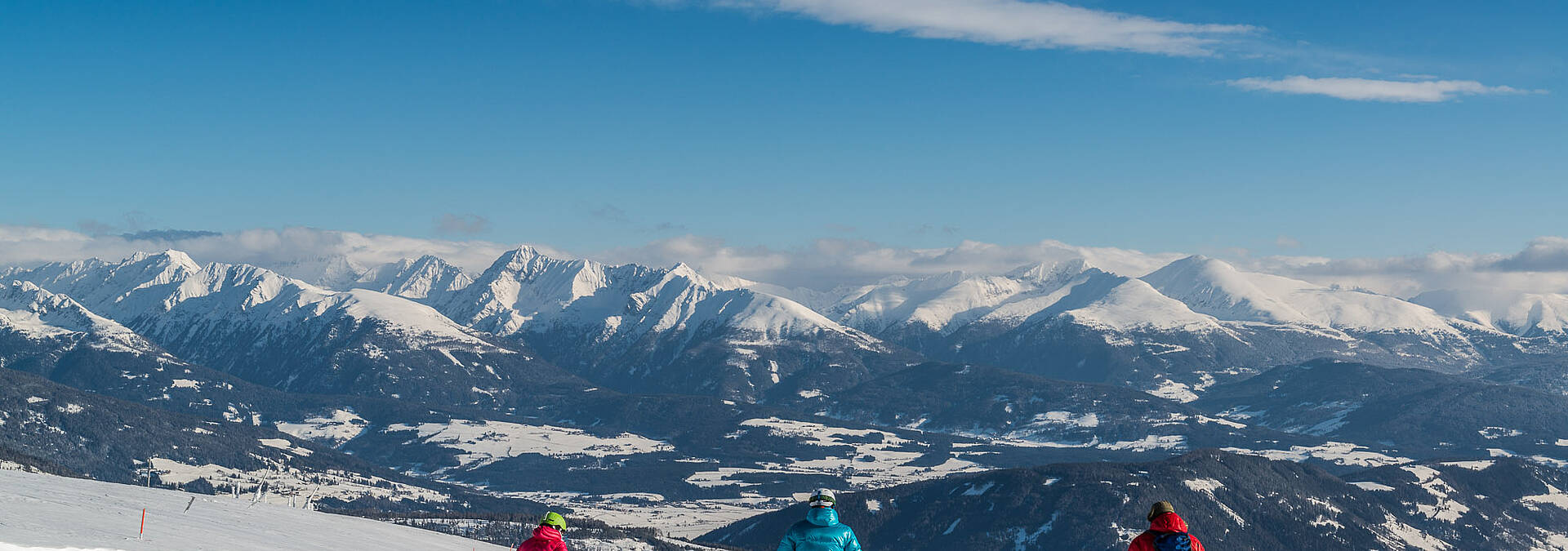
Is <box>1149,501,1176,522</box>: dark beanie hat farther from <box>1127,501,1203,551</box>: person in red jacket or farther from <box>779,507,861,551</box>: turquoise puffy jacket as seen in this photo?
<box>779,507,861,551</box>: turquoise puffy jacket

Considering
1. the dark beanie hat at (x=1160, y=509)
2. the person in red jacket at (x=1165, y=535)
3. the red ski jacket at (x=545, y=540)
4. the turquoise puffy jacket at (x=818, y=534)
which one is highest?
the dark beanie hat at (x=1160, y=509)

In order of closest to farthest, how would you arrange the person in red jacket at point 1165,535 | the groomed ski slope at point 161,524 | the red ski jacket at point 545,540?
the person in red jacket at point 1165,535, the red ski jacket at point 545,540, the groomed ski slope at point 161,524

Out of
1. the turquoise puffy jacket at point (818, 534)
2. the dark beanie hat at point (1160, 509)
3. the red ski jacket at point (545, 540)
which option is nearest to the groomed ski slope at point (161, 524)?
the red ski jacket at point (545, 540)

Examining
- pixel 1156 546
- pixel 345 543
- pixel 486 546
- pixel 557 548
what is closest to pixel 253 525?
pixel 345 543

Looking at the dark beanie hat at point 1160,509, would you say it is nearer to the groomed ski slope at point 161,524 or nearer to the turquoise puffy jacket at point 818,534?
the turquoise puffy jacket at point 818,534

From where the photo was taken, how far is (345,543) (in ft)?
279

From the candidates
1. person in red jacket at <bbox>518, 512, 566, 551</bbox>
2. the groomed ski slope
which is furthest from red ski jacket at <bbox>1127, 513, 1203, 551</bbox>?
the groomed ski slope

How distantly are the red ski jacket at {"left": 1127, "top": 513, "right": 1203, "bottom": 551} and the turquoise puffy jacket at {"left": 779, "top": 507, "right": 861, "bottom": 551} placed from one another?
25.0 feet

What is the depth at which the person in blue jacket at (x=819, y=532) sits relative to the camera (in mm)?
36969

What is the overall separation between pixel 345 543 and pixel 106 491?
27357 mm

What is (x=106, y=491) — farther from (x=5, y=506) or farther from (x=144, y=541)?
(x=144, y=541)

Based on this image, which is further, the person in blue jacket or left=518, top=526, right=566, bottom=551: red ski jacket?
left=518, top=526, right=566, bottom=551: red ski jacket

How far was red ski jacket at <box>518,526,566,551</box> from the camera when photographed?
122 feet

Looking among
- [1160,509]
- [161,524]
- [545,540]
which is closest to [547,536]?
[545,540]
